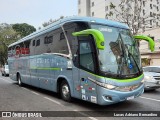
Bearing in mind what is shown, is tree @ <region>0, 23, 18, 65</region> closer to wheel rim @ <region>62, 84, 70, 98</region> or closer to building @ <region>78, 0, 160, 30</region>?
building @ <region>78, 0, 160, 30</region>

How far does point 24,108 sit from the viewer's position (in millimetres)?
8562

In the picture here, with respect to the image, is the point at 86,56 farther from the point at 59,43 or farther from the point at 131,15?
the point at 131,15

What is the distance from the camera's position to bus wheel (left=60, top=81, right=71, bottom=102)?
30.7 ft

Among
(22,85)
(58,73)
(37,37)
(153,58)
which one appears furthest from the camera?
(153,58)

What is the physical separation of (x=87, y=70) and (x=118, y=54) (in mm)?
1198

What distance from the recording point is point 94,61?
24.8 feet

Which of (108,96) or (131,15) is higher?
(131,15)

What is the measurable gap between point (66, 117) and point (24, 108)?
211cm

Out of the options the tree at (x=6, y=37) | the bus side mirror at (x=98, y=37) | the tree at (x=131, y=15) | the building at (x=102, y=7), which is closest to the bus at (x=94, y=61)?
the bus side mirror at (x=98, y=37)

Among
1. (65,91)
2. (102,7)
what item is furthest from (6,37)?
(65,91)

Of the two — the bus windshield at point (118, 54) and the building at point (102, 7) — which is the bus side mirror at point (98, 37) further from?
the building at point (102, 7)

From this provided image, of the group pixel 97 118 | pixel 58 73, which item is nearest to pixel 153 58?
pixel 58 73

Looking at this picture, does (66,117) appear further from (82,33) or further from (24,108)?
(82,33)

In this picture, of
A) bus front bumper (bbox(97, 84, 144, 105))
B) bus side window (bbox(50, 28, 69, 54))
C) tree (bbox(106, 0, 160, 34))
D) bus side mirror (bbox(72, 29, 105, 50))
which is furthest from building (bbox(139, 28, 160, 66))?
bus side mirror (bbox(72, 29, 105, 50))
